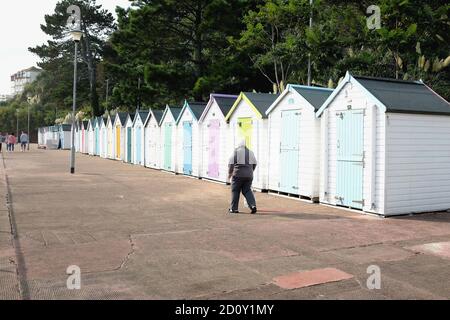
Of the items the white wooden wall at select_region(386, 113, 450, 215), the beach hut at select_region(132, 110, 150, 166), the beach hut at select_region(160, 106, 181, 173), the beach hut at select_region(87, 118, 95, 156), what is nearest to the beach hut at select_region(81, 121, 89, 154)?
the beach hut at select_region(87, 118, 95, 156)

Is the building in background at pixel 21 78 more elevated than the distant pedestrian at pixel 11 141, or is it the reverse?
the building in background at pixel 21 78

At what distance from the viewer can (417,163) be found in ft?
34.8

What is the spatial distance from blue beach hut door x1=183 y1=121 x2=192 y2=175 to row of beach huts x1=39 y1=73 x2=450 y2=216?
8.06 ft

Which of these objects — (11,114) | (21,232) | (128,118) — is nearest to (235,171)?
(21,232)

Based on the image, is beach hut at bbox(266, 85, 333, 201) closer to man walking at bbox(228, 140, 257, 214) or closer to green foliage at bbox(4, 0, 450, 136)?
man walking at bbox(228, 140, 257, 214)

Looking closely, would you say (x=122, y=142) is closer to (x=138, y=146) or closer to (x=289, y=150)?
(x=138, y=146)

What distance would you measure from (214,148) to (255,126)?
298cm

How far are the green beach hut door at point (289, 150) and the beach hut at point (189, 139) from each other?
Answer: 19.0ft

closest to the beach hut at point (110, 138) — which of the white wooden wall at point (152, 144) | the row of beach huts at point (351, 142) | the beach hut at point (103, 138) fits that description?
the beach hut at point (103, 138)

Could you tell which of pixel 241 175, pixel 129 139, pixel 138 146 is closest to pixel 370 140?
pixel 241 175

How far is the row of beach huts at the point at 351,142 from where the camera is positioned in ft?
33.5

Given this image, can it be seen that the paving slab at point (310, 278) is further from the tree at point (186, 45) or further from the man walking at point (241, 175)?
the tree at point (186, 45)

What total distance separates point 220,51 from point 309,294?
3107 centimetres

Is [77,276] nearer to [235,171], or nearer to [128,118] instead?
[235,171]
